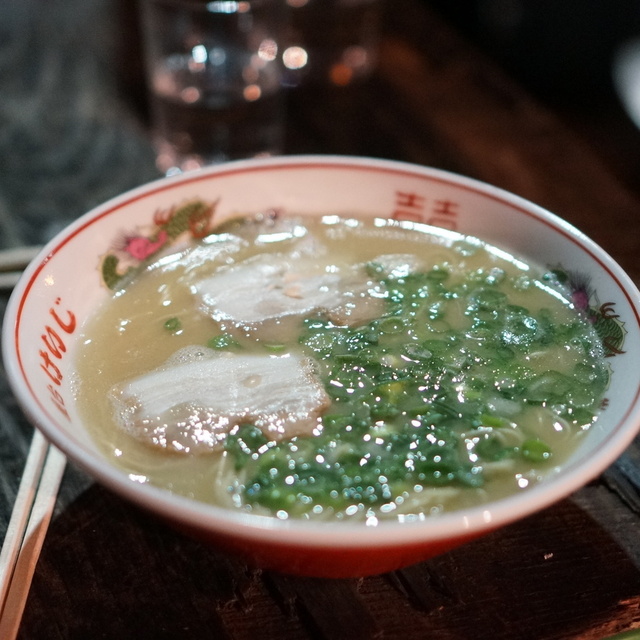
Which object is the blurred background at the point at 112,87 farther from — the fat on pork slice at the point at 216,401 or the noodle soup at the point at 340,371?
the fat on pork slice at the point at 216,401

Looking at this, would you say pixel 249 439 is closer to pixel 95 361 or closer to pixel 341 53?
pixel 95 361

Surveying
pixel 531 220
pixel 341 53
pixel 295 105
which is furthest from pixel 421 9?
pixel 531 220

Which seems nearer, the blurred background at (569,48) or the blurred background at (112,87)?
the blurred background at (112,87)

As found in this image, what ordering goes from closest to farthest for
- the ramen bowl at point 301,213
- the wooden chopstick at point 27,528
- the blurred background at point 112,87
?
1. the ramen bowl at point 301,213
2. the wooden chopstick at point 27,528
3. the blurred background at point 112,87

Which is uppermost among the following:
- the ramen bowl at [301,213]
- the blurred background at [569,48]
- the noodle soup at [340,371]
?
the ramen bowl at [301,213]

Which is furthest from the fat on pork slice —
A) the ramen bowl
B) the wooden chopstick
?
the wooden chopstick

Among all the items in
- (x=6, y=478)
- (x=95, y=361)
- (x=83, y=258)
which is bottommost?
(x=6, y=478)

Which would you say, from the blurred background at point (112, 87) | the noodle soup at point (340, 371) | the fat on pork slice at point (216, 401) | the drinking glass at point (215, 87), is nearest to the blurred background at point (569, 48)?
the blurred background at point (112, 87)

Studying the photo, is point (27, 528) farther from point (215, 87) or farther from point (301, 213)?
point (215, 87)
